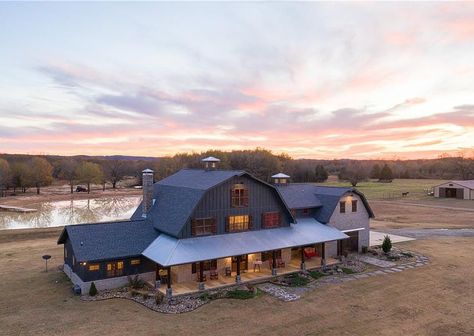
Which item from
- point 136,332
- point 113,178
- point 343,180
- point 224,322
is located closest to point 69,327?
point 136,332

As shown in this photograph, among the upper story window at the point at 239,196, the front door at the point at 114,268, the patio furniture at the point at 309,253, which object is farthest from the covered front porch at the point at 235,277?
the upper story window at the point at 239,196

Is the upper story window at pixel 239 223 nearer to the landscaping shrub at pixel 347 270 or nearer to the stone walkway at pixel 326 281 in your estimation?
the stone walkway at pixel 326 281

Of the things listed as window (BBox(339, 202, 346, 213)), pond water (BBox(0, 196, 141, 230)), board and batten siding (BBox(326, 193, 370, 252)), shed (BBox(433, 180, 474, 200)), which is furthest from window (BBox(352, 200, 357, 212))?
shed (BBox(433, 180, 474, 200))

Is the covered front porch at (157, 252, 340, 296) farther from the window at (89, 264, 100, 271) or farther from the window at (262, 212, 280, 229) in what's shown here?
the window at (89, 264, 100, 271)

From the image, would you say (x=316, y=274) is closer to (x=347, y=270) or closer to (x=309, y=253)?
(x=347, y=270)

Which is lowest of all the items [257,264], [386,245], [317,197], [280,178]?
[257,264]

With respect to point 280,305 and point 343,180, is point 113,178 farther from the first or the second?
point 280,305

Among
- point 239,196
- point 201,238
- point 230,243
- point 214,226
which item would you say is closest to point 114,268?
point 201,238
